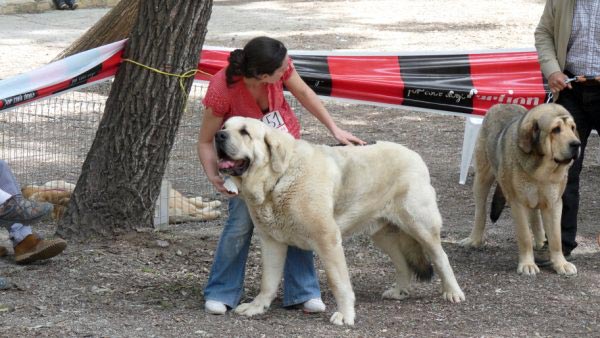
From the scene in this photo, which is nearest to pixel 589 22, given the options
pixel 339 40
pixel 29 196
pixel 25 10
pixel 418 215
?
pixel 418 215

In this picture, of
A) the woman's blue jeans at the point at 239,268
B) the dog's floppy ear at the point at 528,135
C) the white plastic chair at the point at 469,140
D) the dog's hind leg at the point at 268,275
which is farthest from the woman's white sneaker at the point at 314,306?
the white plastic chair at the point at 469,140

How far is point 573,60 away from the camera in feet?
23.3

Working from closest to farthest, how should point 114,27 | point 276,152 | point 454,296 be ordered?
point 276,152
point 454,296
point 114,27

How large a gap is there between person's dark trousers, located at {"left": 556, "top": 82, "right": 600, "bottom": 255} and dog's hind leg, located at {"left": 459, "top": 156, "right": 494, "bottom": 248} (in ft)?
2.14

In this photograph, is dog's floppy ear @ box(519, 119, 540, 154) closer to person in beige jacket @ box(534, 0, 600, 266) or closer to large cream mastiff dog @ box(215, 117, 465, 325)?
person in beige jacket @ box(534, 0, 600, 266)

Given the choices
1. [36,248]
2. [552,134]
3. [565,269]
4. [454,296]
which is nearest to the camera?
[454,296]

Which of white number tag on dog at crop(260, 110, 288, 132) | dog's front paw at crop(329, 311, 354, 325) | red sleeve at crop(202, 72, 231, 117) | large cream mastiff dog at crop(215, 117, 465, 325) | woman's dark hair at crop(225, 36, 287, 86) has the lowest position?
dog's front paw at crop(329, 311, 354, 325)

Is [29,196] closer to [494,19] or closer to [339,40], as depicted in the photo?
[339,40]

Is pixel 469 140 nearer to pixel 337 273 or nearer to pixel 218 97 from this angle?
pixel 337 273

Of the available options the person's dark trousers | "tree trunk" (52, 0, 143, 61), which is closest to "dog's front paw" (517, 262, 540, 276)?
the person's dark trousers

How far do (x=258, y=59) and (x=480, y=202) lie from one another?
3004mm

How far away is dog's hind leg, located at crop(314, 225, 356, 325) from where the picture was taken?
5633 mm

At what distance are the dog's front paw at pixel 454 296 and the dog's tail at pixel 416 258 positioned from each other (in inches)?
6.3

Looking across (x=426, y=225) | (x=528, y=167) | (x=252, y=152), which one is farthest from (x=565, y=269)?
(x=252, y=152)
